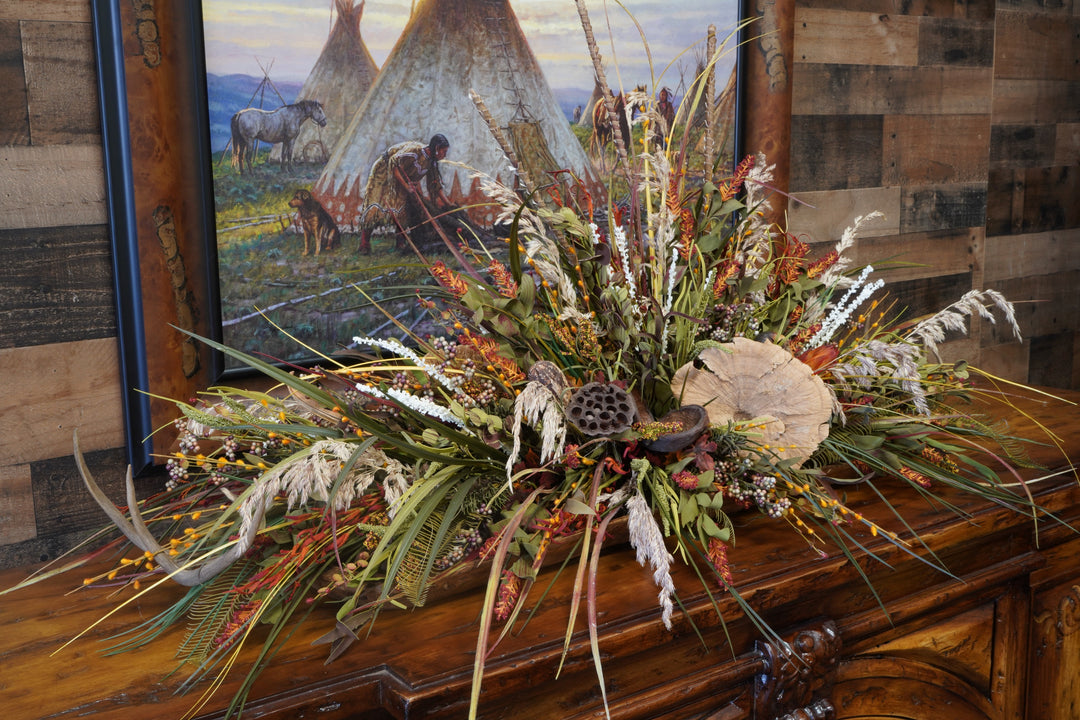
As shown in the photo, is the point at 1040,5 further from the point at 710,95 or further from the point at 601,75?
the point at 601,75

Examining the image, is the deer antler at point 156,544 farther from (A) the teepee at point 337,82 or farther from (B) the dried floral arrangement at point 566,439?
(A) the teepee at point 337,82

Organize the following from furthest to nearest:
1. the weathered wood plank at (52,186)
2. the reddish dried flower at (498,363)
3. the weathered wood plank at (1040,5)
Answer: the weathered wood plank at (1040,5) → the weathered wood plank at (52,186) → the reddish dried flower at (498,363)

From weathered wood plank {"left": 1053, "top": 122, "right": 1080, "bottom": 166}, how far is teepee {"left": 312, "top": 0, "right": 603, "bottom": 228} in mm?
1668

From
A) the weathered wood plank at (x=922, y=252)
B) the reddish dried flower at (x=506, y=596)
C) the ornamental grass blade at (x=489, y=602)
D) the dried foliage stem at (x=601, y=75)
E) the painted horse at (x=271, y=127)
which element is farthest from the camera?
the weathered wood plank at (x=922, y=252)

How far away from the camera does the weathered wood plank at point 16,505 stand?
52.0 inches

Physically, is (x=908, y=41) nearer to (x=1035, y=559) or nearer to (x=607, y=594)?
(x=1035, y=559)

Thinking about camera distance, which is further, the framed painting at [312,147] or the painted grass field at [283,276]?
the painted grass field at [283,276]

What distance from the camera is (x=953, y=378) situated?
55.6 inches

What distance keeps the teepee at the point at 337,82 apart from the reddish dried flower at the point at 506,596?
2.64 ft

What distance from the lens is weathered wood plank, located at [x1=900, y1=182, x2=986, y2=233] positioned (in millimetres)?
2275

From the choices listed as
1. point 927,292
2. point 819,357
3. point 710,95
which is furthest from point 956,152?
point 710,95

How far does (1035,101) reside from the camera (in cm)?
255

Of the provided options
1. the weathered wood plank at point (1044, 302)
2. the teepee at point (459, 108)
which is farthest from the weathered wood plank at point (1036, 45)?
the teepee at point (459, 108)

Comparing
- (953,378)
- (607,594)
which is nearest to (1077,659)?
(953,378)
